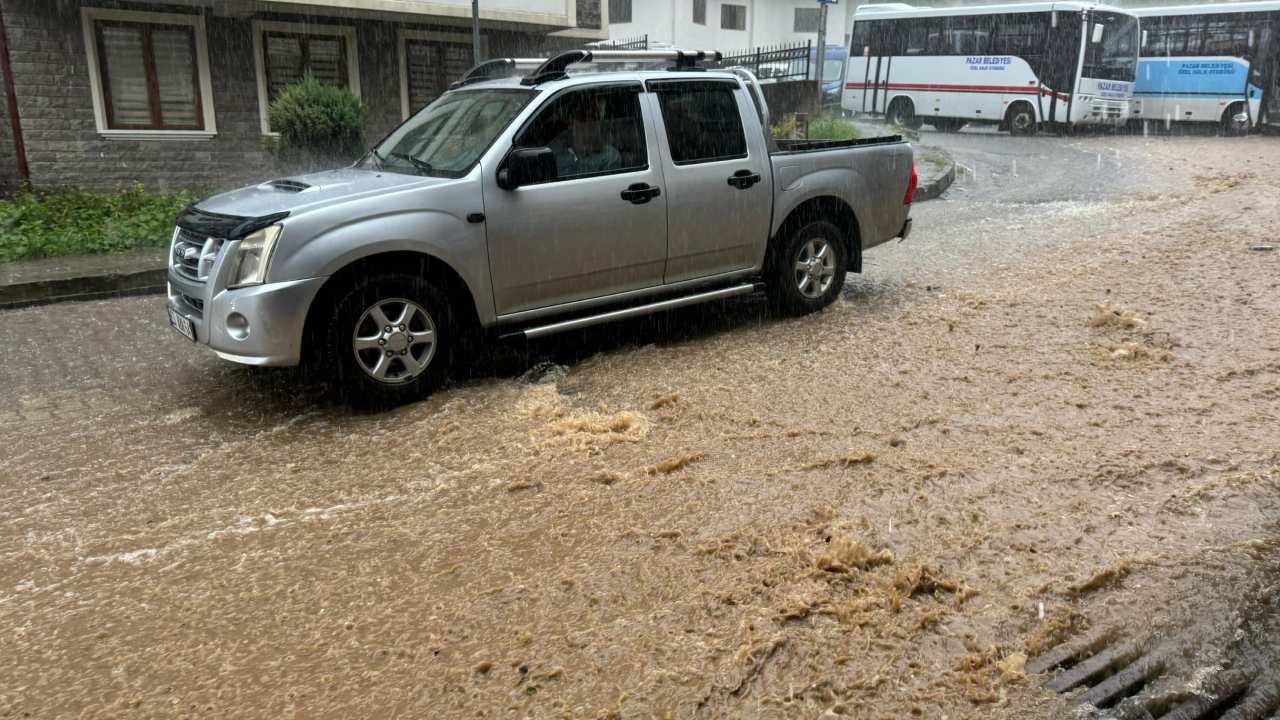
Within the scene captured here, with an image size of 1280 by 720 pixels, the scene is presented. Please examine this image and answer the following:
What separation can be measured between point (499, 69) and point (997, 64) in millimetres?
20790

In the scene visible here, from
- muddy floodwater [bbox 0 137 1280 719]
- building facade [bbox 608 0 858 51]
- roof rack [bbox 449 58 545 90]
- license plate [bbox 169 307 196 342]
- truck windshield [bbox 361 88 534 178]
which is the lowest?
muddy floodwater [bbox 0 137 1280 719]

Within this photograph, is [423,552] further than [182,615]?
Yes

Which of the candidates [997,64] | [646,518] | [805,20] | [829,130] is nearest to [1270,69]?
[997,64]

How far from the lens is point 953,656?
123 inches

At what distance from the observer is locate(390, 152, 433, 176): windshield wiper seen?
19.4 ft

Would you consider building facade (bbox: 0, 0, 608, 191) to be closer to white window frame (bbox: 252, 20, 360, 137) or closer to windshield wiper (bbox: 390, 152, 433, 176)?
white window frame (bbox: 252, 20, 360, 137)

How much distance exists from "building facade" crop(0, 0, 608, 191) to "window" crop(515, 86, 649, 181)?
982 cm

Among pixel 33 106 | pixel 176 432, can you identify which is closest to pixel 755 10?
pixel 33 106

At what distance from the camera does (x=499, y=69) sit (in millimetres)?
7098

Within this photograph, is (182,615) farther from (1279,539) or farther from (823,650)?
(1279,539)

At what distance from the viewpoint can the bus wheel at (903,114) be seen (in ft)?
88.4

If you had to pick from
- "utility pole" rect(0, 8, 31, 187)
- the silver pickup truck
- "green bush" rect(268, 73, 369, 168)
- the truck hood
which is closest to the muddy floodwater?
the silver pickup truck

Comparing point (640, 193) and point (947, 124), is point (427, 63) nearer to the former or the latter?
point (640, 193)

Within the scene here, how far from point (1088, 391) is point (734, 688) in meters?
3.64
